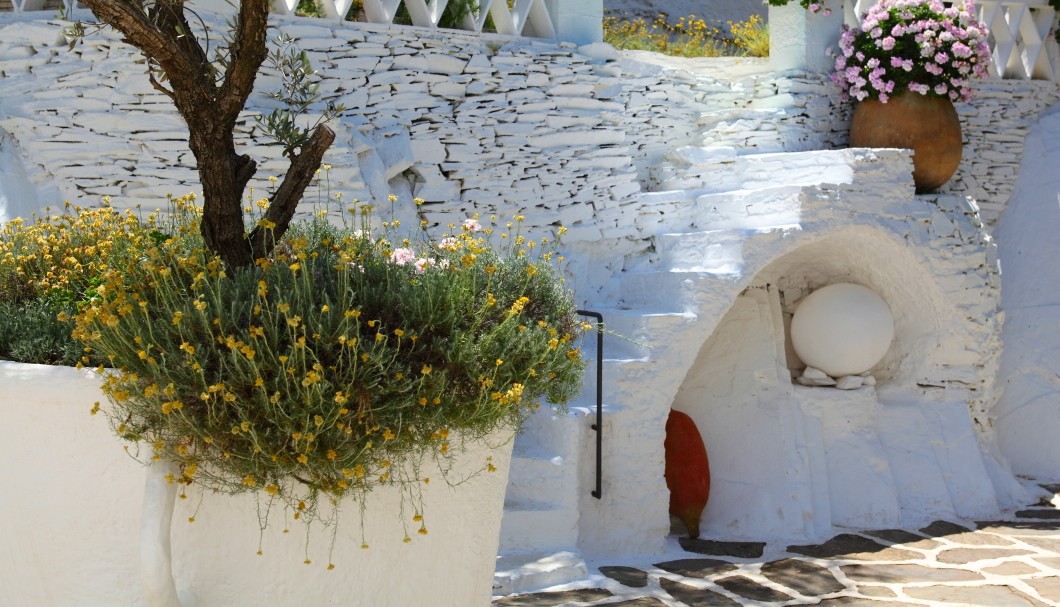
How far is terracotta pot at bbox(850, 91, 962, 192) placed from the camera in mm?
6992

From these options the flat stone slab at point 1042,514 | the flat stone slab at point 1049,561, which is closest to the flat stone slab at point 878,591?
the flat stone slab at point 1049,561

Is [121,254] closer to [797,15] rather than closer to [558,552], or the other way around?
[558,552]

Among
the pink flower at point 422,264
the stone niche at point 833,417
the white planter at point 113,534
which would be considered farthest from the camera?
the stone niche at point 833,417

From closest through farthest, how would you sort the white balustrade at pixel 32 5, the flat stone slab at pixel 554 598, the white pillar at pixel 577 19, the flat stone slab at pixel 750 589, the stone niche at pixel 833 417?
1. the flat stone slab at pixel 554 598
2. the flat stone slab at pixel 750 589
3. the white balustrade at pixel 32 5
4. the stone niche at pixel 833 417
5. the white pillar at pixel 577 19

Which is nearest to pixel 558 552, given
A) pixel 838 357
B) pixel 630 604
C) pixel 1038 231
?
pixel 630 604

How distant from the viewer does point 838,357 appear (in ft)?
21.4

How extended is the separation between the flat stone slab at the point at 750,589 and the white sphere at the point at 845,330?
190 centimetres

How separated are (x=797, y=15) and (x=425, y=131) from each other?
9.82 feet

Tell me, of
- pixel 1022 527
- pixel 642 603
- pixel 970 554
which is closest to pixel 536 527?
pixel 642 603

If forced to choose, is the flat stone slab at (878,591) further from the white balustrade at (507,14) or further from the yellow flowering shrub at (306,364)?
the white balustrade at (507,14)

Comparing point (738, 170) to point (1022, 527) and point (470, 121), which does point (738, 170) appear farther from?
point (1022, 527)

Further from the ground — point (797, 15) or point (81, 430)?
point (797, 15)

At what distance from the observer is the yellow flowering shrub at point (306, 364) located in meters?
2.52

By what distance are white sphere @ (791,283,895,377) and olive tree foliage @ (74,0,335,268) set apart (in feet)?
14.1
